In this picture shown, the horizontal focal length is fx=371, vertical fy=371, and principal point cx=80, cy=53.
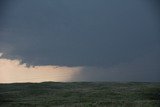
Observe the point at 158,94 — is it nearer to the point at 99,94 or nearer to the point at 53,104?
the point at 99,94

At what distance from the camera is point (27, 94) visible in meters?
76.6

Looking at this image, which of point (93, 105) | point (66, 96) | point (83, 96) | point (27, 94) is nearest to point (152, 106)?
point (93, 105)

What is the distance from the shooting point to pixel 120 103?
177 feet

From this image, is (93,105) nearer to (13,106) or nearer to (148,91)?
(13,106)

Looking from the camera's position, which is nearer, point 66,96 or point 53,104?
point 53,104

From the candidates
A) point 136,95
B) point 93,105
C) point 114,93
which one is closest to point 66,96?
point 114,93

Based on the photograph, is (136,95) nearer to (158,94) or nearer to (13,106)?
(158,94)

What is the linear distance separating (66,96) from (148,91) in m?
15.6

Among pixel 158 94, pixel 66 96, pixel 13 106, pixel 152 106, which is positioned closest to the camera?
pixel 152 106

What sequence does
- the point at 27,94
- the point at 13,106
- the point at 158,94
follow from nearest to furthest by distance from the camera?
the point at 13,106
the point at 158,94
the point at 27,94

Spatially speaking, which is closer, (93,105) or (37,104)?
(93,105)

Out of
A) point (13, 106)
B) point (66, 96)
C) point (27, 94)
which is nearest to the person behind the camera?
point (13, 106)

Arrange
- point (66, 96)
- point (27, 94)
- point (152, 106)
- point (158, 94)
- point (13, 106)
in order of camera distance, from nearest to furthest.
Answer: point (152, 106), point (13, 106), point (158, 94), point (66, 96), point (27, 94)

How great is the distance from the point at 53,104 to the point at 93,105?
706 centimetres
